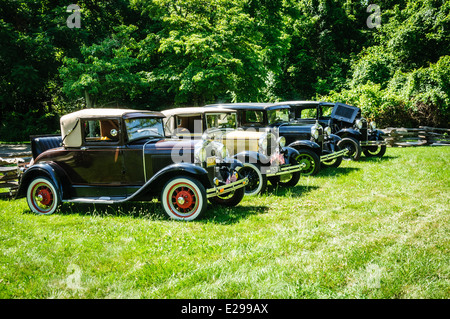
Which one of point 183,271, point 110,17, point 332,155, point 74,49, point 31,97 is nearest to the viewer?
point 183,271

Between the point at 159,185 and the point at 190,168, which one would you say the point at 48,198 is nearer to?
the point at 159,185

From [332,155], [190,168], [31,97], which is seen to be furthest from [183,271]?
[31,97]

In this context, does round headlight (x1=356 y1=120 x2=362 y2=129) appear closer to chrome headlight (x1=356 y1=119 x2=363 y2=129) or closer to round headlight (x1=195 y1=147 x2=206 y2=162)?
chrome headlight (x1=356 y1=119 x2=363 y2=129)

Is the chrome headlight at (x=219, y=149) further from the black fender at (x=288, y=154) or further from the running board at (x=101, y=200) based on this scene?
the black fender at (x=288, y=154)

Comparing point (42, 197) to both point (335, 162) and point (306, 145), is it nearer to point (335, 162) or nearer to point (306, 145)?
point (306, 145)

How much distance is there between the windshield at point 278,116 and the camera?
9.76m

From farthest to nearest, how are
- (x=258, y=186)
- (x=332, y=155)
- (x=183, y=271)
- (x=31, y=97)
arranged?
(x=31, y=97) → (x=332, y=155) → (x=258, y=186) → (x=183, y=271)

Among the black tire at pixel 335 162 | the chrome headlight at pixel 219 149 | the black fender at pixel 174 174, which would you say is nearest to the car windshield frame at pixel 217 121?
the chrome headlight at pixel 219 149

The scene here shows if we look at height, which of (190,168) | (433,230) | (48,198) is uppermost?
(190,168)

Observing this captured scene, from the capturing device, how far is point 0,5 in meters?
17.9

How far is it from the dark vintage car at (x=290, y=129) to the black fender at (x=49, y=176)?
4808 millimetres

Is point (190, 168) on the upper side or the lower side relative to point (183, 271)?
upper

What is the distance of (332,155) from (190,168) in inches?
244
